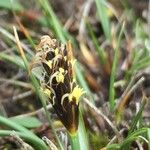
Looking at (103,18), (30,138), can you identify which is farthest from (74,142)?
(103,18)

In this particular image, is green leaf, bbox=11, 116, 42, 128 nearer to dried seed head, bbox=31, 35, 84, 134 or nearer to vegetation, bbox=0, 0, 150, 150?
vegetation, bbox=0, 0, 150, 150

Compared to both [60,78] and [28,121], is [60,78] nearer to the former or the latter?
[60,78]

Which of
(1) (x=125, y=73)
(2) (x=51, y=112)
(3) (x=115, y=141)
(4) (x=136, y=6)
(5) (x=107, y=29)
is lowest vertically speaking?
(3) (x=115, y=141)

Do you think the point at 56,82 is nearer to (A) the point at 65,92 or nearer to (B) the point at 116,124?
(A) the point at 65,92

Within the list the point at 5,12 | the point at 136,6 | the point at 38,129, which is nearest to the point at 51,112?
the point at 38,129

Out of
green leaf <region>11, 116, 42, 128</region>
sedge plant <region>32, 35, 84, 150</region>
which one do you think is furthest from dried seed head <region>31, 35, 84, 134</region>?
green leaf <region>11, 116, 42, 128</region>
